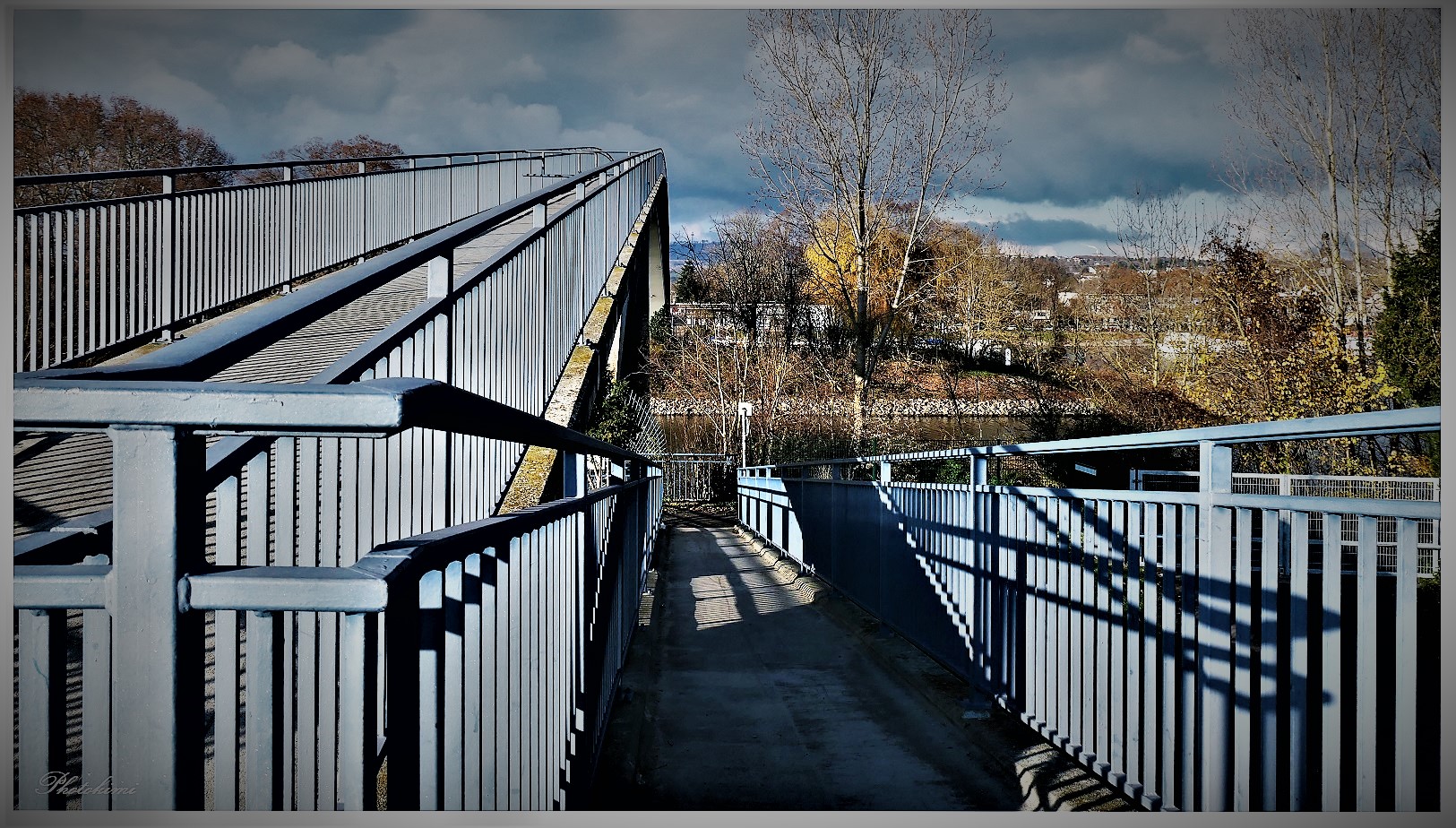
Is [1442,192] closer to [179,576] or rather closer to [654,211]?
[179,576]

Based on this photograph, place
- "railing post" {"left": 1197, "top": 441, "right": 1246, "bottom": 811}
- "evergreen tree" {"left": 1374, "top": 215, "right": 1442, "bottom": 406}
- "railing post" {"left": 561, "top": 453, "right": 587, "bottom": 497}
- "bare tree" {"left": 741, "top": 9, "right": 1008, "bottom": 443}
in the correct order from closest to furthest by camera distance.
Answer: "railing post" {"left": 1197, "top": 441, "right": 1246, "bottom": 811}
"railing post" {"left": 561, "top": 453, "right": 587, "bottom": 497}
"evergreen tree" {"left": 1374, "top": 215, "right": 1442, "bottom": 406}
"bare tree" {"left": 741, "top": 9, "right": 1008, "bottom": 443}

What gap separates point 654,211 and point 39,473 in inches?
590

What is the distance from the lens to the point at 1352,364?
13.8 m

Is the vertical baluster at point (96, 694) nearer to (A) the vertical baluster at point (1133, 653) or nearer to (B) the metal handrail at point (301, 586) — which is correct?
(B) the metal handrail at point (301, 586)

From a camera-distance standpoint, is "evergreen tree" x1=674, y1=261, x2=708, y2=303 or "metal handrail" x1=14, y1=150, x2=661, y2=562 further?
"evergreen tree" x1=674, y1=261, x2=708, y2=303

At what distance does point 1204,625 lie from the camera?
237cm

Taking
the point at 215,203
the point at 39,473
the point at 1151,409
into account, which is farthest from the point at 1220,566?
the point at 1151,409

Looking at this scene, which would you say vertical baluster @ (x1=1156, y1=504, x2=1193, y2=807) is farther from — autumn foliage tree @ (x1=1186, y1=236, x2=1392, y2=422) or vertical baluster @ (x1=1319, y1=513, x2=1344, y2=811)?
autumn foliage tree @ (x1=1186, y1=236, x2=1392, y2=422)

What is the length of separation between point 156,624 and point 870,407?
65.3 ft

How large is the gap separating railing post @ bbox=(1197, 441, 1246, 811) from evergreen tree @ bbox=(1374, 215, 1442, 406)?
9.14 meters

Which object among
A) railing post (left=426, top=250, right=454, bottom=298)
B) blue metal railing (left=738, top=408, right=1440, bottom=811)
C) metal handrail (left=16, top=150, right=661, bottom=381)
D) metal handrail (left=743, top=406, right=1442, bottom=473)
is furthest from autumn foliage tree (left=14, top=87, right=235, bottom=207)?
blue metal railing (left=738, top=408, right=1440, bottom=811)

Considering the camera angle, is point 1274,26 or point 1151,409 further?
point 1151,409

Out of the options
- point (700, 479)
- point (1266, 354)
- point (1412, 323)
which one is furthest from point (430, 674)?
point (700, 479)

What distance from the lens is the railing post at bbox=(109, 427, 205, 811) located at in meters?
0.88
